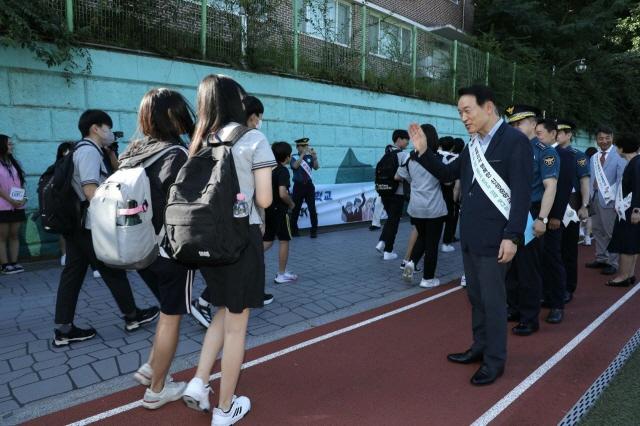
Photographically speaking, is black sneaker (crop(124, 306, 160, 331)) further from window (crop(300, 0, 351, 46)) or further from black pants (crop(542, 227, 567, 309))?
window (crop(300, 0, 351, 46))

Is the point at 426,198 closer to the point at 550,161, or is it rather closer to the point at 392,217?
the point at 550,161

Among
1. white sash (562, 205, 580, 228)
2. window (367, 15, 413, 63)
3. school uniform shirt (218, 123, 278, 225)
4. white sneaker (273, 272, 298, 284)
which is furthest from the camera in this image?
window (367, 15, 413, 63)

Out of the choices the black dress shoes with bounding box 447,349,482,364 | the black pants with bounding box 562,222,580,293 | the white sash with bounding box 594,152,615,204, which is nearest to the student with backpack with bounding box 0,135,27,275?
the black dress shoes with bounding box 447,349,482,364

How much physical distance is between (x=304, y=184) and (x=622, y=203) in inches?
204

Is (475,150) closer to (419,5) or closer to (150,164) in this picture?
(150,164)

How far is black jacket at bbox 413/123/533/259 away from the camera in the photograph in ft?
10.7

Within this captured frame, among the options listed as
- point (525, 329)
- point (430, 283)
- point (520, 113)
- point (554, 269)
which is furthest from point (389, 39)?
point (525, 329)

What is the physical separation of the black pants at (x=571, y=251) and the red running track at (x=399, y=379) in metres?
0.77

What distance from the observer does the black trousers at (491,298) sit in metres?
3.45

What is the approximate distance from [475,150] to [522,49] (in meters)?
18.5

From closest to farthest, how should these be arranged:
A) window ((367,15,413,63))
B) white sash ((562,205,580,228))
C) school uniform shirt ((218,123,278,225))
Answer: school uniform shirt ((218,123,278,225)) < white sash ((562,205,580,228)) < window ((367,15,413,63))

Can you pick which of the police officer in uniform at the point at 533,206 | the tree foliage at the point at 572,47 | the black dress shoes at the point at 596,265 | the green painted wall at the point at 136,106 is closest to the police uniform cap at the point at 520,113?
the police officer in uniform at the point at 533,206

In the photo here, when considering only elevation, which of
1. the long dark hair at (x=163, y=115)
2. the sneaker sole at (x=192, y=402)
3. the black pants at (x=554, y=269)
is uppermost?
the long dark hair at (x=163, y=115)

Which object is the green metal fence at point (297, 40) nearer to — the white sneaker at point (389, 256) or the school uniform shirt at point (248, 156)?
the white sneaker at point (389, 256)
